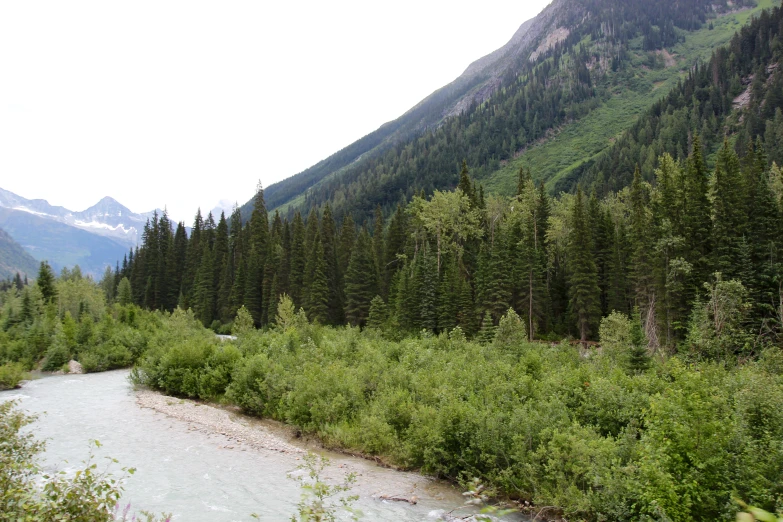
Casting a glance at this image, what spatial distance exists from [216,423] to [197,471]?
6.97 metres

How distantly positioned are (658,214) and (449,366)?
4127 centimetres

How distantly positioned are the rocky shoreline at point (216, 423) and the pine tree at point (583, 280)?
47.9 meters

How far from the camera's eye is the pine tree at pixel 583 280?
59469 mm

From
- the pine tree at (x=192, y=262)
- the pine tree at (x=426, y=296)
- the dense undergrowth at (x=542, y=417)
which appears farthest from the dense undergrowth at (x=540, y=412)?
the pine tree at (x=192, y=262)

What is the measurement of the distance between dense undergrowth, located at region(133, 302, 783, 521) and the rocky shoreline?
4.03ft

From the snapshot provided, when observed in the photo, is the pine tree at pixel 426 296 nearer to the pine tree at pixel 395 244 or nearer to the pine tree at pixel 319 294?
the pine tree at pixel 395 244

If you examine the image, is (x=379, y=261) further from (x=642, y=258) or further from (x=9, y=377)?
(x=9, y=377)

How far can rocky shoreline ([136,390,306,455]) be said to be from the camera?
66.5 feet

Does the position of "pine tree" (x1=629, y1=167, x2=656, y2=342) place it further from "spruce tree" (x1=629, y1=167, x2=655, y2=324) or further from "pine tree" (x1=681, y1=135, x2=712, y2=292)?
"pine tree" (x1=681, y1=135, x2=712, y2=292)

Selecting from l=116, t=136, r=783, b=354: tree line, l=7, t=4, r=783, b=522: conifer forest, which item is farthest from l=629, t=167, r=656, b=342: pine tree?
l=7, t=4, r=783, b=522: conifer forest

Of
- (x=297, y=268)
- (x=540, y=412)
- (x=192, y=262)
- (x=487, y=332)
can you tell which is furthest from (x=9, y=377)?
(x=192, y=262)

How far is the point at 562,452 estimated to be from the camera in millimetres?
13438

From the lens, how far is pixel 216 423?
23.4 m

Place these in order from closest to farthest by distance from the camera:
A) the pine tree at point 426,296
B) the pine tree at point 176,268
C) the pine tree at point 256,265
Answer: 1. the pine tree at point 426,296
2. the pine tree at point 256,265
3. the pine tree at point 176,268
